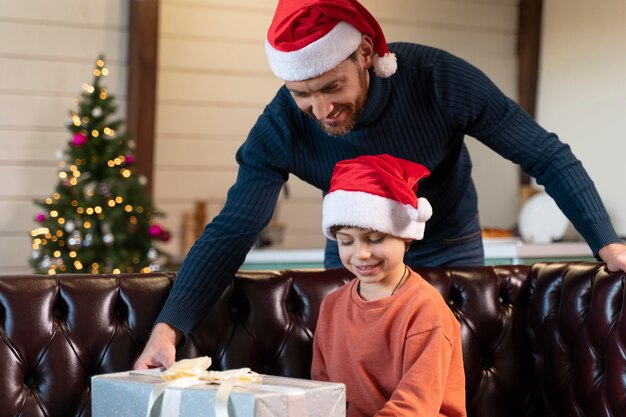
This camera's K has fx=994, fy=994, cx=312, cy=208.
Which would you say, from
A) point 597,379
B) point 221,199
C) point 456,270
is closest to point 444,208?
point 456,270

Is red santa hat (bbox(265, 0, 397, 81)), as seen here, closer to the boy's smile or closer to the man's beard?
the man's beard

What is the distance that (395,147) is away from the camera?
2.32m

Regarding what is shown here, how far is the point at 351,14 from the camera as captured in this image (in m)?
2.22

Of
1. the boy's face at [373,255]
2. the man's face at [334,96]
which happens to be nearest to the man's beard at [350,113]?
the man's face at [334,96]

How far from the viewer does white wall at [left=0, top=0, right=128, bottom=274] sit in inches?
225

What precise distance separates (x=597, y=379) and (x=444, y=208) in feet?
1.82

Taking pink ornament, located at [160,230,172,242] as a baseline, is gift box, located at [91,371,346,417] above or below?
below

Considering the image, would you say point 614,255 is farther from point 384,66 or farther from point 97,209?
point 97,209

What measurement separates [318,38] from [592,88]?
12.0 ft

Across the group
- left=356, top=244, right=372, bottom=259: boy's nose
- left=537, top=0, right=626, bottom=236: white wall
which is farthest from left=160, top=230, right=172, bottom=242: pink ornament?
left=356, top=244, right=372, bottom=259: boy's nose

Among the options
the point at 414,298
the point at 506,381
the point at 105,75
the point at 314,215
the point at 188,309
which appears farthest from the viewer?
the point at 314,215

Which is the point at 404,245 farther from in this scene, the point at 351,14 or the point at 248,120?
the point at 248,120

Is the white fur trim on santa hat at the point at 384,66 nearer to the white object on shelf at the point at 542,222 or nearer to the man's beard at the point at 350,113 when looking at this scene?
the man's beard at the point at 350,113

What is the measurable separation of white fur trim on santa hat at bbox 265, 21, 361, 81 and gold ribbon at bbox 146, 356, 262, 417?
72 cm
